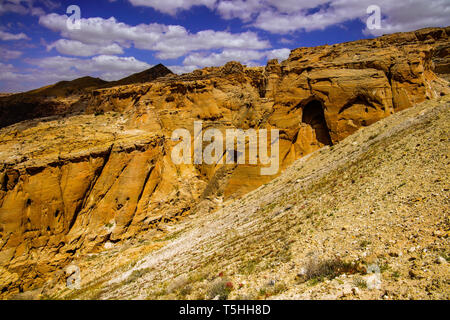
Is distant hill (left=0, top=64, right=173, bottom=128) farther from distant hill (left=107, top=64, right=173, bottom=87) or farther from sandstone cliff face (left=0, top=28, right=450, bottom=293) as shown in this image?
sandstone cliff face (left=0, top=28, right=450, bottom=293)

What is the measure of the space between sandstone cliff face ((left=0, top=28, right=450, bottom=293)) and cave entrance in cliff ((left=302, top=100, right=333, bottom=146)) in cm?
7

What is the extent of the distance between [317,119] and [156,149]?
43.5 feet

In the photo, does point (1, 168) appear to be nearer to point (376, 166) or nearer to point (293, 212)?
point (293, 212)

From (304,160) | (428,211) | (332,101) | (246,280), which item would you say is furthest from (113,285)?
(332,101)

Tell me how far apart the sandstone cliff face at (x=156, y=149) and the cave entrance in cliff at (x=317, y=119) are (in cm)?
7

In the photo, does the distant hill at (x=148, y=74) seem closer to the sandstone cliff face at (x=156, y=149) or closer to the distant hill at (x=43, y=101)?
the distant hill at (x=43, y=101)

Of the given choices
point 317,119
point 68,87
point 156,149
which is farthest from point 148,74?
point 317,119

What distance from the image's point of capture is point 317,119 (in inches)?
821

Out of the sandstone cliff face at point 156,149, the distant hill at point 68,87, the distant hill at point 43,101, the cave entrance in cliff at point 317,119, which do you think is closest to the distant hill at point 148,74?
the distant hill at point 43,101

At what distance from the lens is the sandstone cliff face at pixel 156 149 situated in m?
17.9

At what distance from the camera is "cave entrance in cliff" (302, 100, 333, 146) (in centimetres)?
2047
